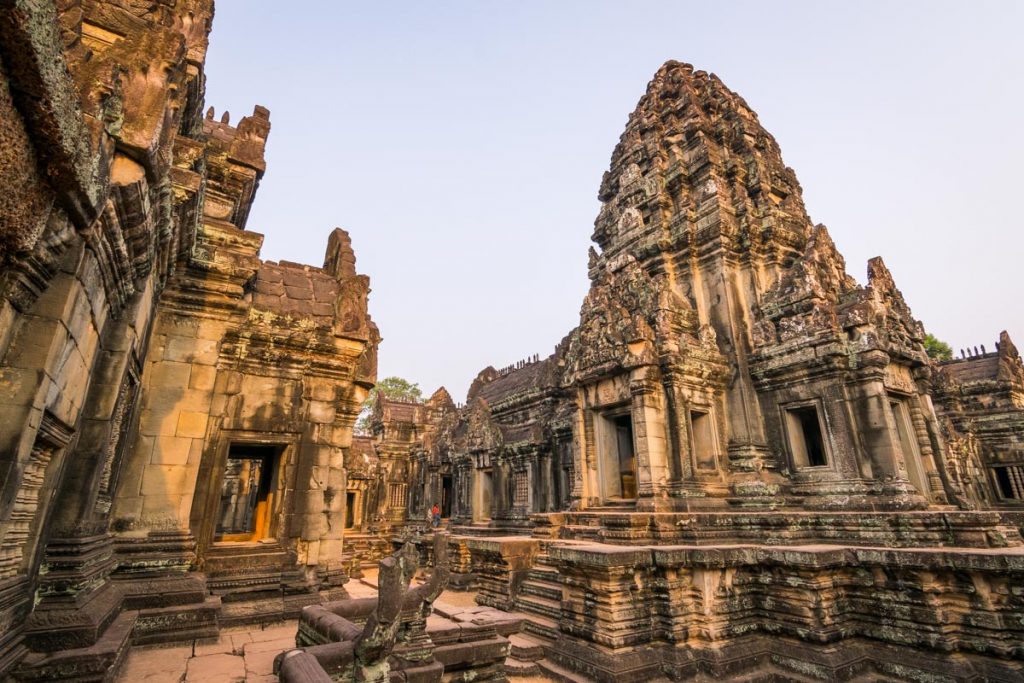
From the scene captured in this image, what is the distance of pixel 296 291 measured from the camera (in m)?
7.32

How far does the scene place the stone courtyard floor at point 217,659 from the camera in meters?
3.99

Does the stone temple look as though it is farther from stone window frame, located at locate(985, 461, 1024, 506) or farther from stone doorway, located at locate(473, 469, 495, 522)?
stone window frame, located at locate(985, 461, 1024, 506)

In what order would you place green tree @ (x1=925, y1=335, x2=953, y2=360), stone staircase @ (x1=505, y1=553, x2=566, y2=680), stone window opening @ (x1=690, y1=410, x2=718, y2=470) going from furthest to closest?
green tree @ (x1=925, y1=335, x2=953, y2=360), stone window opening @ (x1=690, y1=410, x2=718, y2=470), stone staircase @ (x1=505, y1=553, x2=566, y2=680)

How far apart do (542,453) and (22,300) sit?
54.8 feet

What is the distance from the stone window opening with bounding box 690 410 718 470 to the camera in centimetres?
1045

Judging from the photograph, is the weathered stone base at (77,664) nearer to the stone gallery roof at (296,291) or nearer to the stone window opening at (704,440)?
the stone gallery roof at (296,291)

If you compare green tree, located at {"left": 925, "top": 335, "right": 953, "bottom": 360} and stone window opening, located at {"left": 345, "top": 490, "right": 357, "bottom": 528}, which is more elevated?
green tree, located at {"left": 925, "top": 335, "right": 953, "bottom": 360}

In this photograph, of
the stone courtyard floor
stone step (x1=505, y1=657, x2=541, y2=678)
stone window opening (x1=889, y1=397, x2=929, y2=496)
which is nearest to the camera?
the stone courtyard floor

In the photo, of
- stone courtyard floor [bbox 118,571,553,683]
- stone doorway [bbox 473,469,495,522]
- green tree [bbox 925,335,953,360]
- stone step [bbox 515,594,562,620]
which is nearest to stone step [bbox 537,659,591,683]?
stone step [bbox 515,594,562,620]

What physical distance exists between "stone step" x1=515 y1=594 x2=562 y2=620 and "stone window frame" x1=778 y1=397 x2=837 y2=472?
559cm

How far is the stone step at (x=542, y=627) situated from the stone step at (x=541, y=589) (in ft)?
1.44

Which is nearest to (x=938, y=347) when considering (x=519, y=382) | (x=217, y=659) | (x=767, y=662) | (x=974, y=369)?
(x=974, y=369)

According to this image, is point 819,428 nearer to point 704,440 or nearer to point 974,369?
point 704,440

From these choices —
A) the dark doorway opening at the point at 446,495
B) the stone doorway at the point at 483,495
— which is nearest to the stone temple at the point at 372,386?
the stone doorway at the point at 483,495
